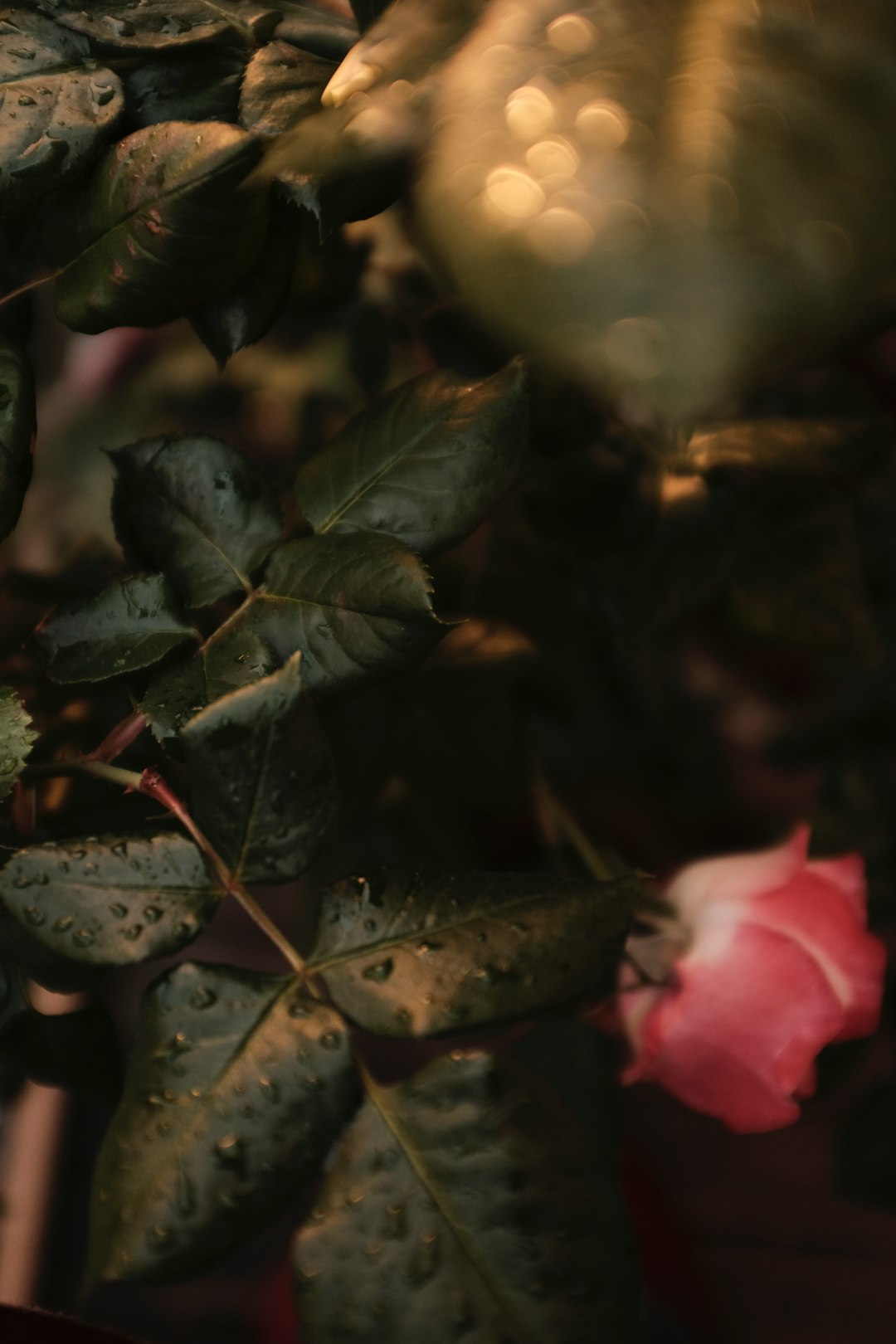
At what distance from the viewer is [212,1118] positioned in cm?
22

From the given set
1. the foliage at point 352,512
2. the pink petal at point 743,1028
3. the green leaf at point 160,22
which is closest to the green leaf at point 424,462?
the foliage at point 352,512

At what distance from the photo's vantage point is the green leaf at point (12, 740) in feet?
0.80

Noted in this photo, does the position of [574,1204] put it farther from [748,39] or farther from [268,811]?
[748,39]

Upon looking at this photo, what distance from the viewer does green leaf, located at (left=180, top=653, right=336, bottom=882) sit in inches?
8.8

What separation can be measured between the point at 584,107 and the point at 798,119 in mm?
34

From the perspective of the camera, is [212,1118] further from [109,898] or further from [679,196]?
[679,196]

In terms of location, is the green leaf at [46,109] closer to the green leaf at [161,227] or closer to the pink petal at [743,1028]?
the green leaf at [161,227]

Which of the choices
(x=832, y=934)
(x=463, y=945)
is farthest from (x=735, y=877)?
(x=463, y=945)

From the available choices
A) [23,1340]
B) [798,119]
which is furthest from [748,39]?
[23,1340]

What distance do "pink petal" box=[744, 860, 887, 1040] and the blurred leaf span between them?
0.28 m

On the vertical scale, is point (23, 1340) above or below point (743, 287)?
below

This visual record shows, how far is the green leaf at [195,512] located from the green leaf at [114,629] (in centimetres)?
1

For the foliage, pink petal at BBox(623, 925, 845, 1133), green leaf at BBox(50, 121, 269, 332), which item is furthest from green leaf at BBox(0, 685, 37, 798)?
pink petal at BBox(623, 925, 845, 1133)

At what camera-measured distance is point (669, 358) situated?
0.45 ft
